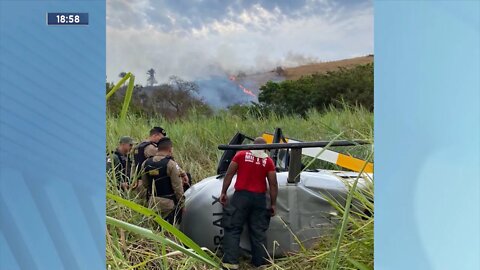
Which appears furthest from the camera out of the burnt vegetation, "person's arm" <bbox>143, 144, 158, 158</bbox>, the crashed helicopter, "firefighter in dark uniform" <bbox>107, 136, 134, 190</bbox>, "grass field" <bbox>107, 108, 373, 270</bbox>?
the burnt vegetation

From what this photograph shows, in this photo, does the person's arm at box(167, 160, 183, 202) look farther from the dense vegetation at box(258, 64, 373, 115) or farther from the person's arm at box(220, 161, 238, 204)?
the dense vegetation at box(258, 64, 373, 115)

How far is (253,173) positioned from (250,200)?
0.59 ft

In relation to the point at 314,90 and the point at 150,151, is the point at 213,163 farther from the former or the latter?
the point at 314,90

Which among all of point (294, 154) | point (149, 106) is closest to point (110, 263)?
point (294, 154)

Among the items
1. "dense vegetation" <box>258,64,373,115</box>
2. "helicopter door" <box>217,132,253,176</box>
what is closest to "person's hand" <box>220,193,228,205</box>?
"helicopter door" <box>217,132,253,176</box>

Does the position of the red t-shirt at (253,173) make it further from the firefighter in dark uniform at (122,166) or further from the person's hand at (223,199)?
the firefighter in dark uniform at (122,166)

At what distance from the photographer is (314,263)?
153cm

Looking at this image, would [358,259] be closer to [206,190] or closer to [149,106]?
[206,190]

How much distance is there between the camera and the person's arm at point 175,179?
393 centimetres
